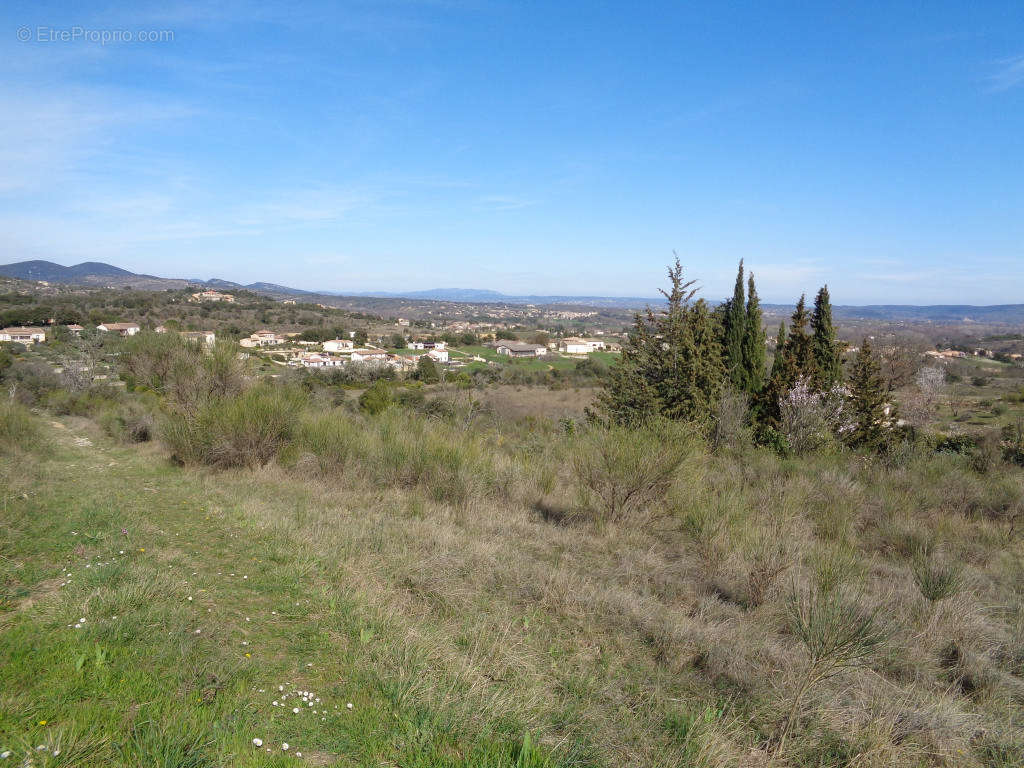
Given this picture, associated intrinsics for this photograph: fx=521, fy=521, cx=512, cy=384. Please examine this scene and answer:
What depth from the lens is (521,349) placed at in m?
57.9

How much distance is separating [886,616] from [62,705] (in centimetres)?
583

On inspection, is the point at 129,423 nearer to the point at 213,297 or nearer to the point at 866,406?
the point at 866,406

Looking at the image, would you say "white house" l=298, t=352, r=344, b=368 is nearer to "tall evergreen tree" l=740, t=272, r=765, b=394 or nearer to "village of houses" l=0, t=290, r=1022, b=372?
"village of houses" l=0, t=290, r=1022, b=372

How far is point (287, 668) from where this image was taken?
3.76 metres

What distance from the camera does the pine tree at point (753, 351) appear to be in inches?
906

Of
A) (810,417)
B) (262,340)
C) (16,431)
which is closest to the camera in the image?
(16,431)

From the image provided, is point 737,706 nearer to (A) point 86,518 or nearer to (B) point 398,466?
(B) point 398,466

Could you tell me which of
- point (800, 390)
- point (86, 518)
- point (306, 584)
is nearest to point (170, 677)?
point (306, 584)

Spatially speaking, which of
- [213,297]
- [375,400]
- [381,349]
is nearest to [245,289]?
[213,297]

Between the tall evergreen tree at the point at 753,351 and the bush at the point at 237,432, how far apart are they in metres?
19.3

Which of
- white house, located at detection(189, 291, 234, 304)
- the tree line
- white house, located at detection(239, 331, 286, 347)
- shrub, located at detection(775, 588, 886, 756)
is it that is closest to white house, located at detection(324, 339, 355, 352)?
white house, located at detection(239, 331, 286, 347)

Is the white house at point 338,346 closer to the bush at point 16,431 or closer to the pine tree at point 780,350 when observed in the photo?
the bush at point 16,431

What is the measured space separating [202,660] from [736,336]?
2339 cm

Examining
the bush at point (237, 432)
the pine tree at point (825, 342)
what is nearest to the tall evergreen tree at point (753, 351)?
the pine tree at point (825, 342)
